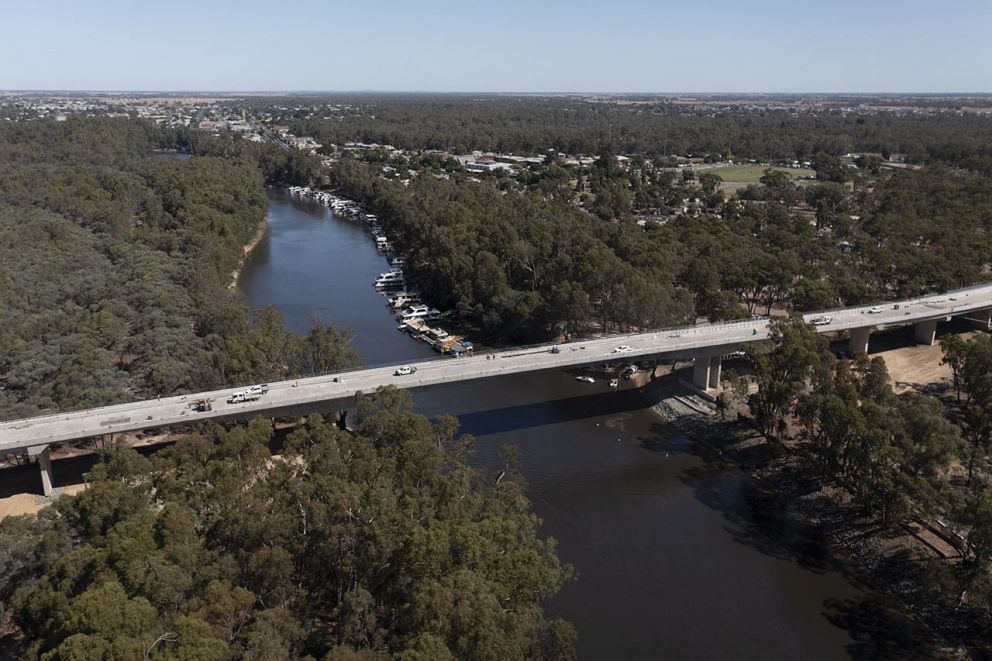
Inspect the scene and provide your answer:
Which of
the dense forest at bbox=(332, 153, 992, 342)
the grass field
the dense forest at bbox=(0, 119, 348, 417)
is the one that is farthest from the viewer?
the grass field

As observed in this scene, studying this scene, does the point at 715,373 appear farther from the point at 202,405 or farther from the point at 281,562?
the point at 281,562

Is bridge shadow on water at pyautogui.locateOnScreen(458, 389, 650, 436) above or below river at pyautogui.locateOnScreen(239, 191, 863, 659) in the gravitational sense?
above

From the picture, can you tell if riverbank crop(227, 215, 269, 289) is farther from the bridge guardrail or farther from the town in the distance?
the bridge guardrail

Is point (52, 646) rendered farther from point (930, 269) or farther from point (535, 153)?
point (535, 153)

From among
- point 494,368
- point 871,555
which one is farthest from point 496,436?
point 871,555

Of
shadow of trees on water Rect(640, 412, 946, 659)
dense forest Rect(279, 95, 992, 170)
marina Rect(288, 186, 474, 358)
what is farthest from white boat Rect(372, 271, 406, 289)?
dense forest Rect(279, 95, 992, 170)

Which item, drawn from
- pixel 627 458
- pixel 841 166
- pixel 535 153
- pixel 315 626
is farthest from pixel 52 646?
pixel 535 153
